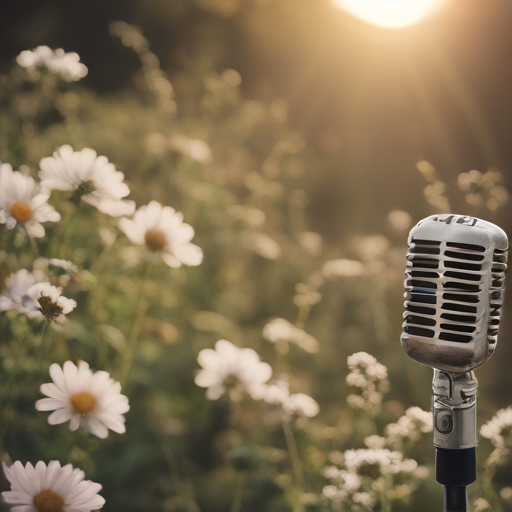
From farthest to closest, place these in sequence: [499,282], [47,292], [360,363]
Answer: [360,363] → [47,292] → [499,282]

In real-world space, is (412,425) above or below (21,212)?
below

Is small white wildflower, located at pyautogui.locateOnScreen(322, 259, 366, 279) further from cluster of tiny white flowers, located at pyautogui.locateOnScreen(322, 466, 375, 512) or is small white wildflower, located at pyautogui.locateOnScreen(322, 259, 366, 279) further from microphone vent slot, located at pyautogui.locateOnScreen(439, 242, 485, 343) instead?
microphone vent slot, located at pyautogui.locateOnScreen(439, 242, 485, 343)

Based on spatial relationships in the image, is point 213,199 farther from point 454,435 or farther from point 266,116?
point 454,435

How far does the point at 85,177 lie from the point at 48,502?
448mm

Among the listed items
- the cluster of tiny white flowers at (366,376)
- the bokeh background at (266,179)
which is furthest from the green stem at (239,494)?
the cluster of tiny white flowers at (366,376)

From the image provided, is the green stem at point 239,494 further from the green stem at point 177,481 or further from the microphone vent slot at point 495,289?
the microphone vent slot at point 495,289

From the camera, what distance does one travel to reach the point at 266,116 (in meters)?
2.13

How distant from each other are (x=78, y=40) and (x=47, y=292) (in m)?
2.40

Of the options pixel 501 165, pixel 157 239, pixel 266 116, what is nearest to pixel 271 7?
pixel 266 116

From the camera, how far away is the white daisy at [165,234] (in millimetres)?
866

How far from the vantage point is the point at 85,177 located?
744mm

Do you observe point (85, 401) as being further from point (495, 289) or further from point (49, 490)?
point (495, 289)

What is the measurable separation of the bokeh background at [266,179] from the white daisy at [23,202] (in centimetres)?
26

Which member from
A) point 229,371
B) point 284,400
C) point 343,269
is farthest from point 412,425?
point 343,269
